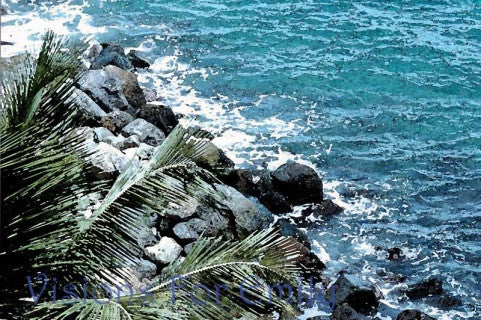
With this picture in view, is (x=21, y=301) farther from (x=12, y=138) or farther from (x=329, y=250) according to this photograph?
(x=329, y=250)

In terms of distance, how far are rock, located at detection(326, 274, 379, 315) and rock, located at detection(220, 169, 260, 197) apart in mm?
3290

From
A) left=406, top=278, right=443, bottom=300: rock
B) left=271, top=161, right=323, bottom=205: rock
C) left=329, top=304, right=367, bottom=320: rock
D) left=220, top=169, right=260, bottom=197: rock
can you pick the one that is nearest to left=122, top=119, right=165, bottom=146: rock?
left=220, top=169, right=260, bottom=197: rock

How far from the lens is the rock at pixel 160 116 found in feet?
52.5

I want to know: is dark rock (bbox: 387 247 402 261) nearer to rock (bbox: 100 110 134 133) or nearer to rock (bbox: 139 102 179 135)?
rock (bbox: 139 102 179 135)

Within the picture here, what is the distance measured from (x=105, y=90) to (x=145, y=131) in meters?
2.06

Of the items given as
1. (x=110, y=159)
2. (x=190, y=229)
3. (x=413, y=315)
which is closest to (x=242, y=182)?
(x=190, y=229)

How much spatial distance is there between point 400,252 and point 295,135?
5032 millimetres

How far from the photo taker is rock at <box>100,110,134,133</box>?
49.2 ft

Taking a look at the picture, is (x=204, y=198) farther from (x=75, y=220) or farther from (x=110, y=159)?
(x=110, y=159)

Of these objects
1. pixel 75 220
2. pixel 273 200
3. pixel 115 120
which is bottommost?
pixel 273 200

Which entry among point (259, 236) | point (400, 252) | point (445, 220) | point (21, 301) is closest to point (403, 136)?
point (445, 220)

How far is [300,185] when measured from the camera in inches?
541

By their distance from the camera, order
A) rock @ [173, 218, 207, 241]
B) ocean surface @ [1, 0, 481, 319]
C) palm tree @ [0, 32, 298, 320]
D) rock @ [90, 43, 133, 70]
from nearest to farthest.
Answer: palm tree @ [0, 32, 298, 320]
rock @ [173, 218, 207, 241]
ocean surface @ [1, 0, 481, 319]
rock @ [90, 43, 133, 70]

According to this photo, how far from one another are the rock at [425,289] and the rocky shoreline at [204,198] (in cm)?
2
